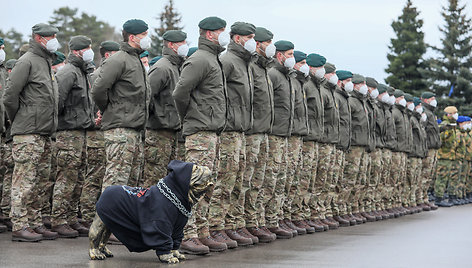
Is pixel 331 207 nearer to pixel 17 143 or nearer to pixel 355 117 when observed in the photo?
pixel 355 117

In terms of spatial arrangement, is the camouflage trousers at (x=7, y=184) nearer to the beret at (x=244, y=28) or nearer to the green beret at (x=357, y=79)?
the beret at (x=244, y=28)

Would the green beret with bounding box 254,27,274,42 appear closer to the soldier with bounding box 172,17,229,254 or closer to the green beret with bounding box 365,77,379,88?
the soldier with bounding box 172,17,229,254

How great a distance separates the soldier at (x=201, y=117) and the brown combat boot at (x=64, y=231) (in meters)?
2.15

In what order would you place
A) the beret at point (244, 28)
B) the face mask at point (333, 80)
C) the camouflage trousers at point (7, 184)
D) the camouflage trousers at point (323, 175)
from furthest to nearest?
the face mask at point (333, 80)
the camouflage trousers at point (323, 175)
the camouflage trousers at point (7, 184)
the beret at point (244, 28)

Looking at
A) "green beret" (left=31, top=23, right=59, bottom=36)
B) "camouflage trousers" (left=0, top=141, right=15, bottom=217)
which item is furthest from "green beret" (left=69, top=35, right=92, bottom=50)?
"camouflage trousers" (left=0, top=141, right=15, bottom=217)

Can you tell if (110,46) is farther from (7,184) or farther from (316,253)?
(316,253)

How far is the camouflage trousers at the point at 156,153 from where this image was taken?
10.5 m

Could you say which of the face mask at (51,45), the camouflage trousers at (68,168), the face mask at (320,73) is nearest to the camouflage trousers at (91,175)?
the camouflage trousers at (68,168)

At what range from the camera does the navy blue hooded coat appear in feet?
25.5

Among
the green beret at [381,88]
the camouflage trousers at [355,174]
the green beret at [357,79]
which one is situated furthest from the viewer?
the green beret at [381,88]

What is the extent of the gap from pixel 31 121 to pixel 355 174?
24.6 feet

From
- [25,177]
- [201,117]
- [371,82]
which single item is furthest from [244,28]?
[371,82]

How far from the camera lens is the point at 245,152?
10.3 m

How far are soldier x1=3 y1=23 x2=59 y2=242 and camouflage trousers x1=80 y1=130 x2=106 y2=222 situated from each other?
3.09ft
